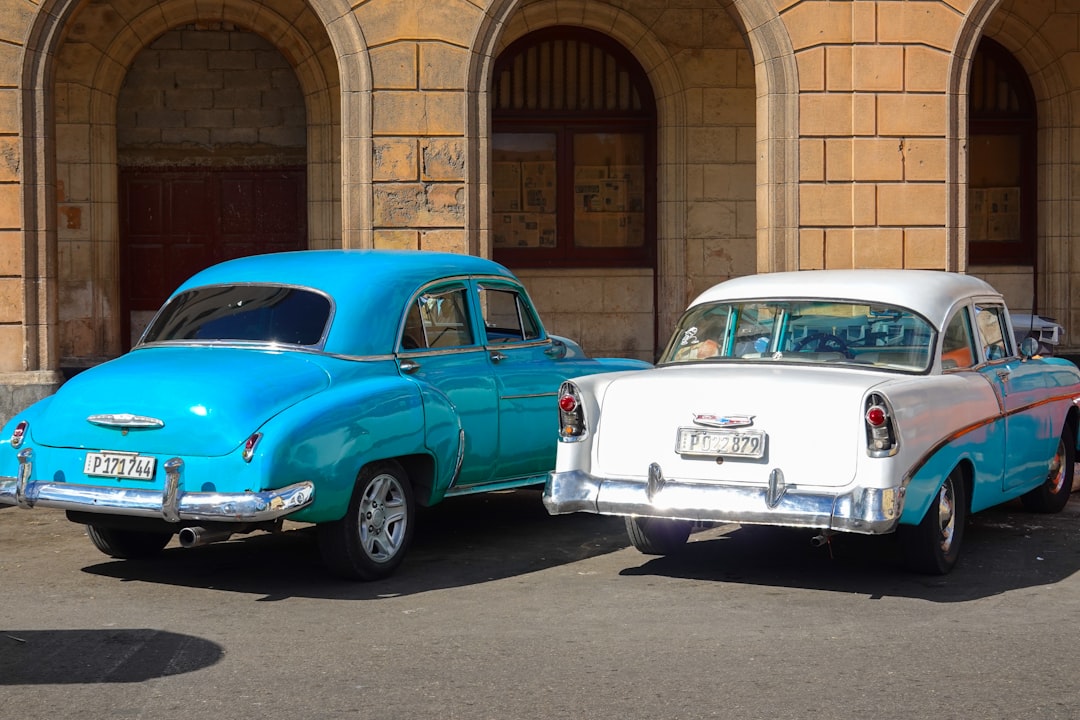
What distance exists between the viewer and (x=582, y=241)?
17875 mm

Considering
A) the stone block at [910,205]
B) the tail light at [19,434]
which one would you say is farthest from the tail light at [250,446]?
the stone block at [910,205]

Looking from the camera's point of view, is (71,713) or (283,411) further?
(283,411)

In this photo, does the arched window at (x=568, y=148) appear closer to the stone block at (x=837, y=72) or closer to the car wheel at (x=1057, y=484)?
the stone block at (x=837, y=72)

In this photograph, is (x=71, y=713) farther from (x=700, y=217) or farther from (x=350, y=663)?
(x=700, y=217)

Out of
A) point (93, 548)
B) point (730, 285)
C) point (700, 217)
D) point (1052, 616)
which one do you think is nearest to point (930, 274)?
point (730, 285)

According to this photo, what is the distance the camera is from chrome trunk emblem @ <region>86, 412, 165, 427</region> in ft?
23.4

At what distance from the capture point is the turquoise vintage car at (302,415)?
23.0 feet

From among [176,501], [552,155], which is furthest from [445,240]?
[176,501]

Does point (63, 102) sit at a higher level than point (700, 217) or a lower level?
higher

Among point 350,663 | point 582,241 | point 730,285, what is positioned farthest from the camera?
point 582,241

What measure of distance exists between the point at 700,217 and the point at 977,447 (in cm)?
998

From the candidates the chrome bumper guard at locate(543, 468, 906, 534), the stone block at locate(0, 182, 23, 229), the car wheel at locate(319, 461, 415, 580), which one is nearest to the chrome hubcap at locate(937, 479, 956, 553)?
the chrome bumper guard at locate(543, 468, 906, 534)

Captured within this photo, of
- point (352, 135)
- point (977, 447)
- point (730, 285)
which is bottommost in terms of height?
point (977, 447)

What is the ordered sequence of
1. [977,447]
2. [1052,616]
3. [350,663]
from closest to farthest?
[350,663]
[1052,616]
[977,447]
